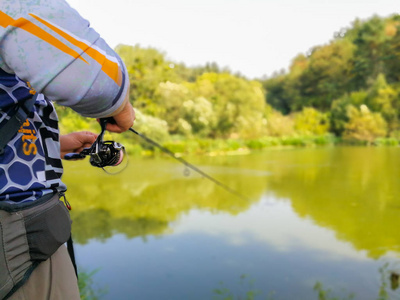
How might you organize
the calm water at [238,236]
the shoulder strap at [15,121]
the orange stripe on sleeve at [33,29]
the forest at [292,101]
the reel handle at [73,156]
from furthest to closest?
the forest at [292,101]
the calm water at [238,236]
the reel handle at [73,156]
the shoulder strap at [15,121]
the orange stripe on sleeve at [33,29]

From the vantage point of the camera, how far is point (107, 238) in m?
3.86

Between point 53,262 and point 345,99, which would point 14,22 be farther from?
point 345,99

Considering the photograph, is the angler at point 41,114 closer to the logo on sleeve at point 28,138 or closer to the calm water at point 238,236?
the logo on sleeve at point 28,138

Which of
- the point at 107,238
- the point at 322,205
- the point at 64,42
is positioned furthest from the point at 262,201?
the point at 64,42

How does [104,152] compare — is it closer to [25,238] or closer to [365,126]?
[25,238]

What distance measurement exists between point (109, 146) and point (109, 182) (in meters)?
6.20

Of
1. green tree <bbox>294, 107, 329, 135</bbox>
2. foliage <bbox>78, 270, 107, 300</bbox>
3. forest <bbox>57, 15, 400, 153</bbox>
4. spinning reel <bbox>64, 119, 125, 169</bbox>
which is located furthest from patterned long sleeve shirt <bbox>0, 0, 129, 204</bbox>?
green tree <bbox>294, 107, 329, 135</bbox>

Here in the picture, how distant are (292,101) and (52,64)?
1033 inches

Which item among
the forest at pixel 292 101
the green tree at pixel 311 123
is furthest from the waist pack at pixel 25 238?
the green tree at pixel 311 123

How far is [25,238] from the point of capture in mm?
647

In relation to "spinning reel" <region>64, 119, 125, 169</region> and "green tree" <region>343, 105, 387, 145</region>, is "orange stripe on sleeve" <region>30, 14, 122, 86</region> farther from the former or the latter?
"green tree" <region>343, 105, 387, 145</region>

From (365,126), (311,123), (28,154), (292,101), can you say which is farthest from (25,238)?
(292,101)

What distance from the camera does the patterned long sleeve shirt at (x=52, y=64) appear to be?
505mm

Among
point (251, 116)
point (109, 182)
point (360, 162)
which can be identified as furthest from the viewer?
point (251, 116)
